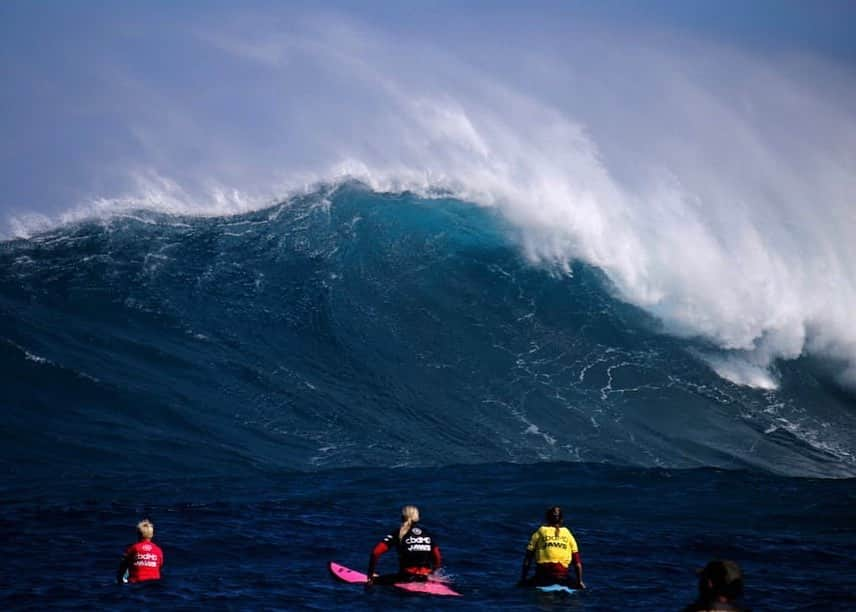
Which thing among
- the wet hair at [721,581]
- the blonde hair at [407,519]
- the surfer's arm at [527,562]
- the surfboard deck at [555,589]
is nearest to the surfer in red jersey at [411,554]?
the blonde hair at [407,519]

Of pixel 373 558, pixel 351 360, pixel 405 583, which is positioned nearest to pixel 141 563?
pixel 373 558

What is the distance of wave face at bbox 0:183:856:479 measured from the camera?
18.0 m

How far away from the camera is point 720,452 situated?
1934 centimetres

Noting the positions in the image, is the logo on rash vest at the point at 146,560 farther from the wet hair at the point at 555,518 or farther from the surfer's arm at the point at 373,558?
the wet hair at the point at 555,518

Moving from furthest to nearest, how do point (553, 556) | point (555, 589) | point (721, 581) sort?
point (553, 556) → point (555, 589) → point (721, 581)

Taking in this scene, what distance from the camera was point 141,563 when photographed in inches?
415

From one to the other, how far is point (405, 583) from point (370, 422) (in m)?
8.32

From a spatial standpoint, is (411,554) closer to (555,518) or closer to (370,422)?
(555,518)

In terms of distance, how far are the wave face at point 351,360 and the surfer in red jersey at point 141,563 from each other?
515 cm

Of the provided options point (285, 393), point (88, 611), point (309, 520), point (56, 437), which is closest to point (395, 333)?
point (285, 393)

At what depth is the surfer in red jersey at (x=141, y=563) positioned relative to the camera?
34.4 feet

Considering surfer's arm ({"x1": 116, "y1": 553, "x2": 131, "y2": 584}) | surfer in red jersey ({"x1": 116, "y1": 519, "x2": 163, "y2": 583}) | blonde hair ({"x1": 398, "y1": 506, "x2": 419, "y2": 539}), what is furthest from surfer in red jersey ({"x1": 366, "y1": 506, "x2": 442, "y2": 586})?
surfer's arm ({"x1": 116, "y1": 553, "x2": 131, "y2": 584})

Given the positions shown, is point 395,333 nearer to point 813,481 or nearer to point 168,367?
point 168,367

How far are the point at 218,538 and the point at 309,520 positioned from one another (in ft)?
4.94
